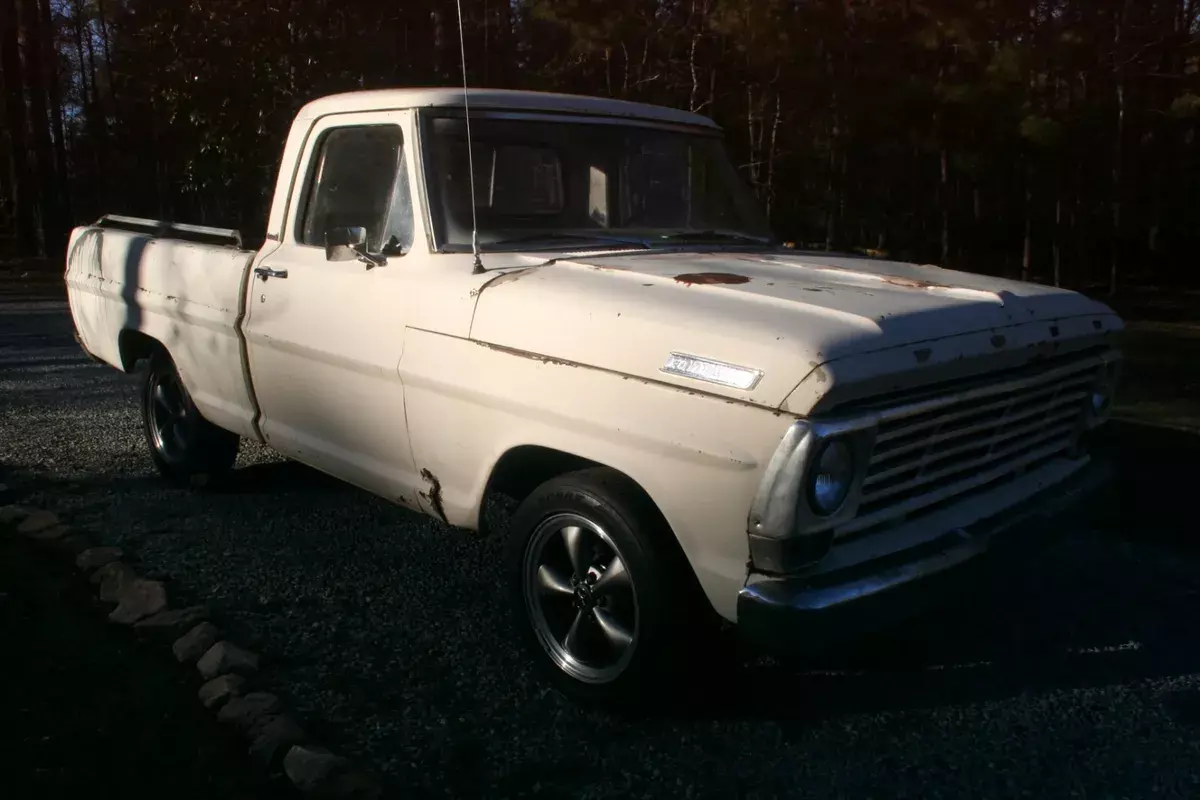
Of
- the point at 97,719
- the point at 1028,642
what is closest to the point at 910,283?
the point at 1028,642

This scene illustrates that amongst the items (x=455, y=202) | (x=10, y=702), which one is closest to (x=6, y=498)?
(x=10, y=702)

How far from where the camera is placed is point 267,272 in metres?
4.53

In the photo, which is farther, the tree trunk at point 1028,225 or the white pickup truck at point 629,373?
the tree trunk at point 1028,225

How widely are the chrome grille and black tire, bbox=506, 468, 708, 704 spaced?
562 mm

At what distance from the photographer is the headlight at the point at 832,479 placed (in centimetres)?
274

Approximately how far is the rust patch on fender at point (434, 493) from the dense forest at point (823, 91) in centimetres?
1100

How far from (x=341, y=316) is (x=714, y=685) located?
1995 millimetres

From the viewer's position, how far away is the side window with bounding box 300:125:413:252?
4105 millimetres

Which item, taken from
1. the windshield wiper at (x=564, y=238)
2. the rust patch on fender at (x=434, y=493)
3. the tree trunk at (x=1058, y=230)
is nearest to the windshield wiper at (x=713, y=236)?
the windshield wiper at (x=564, y=238)

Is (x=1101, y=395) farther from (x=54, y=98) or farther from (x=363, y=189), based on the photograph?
(x=54, y=98)

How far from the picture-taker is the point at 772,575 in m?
2.79

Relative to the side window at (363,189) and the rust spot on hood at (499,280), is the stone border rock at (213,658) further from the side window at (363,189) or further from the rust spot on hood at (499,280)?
the side window at (363,189)

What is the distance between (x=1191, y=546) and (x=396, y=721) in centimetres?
378

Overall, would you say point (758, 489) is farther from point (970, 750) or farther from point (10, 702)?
point (10, 702)
